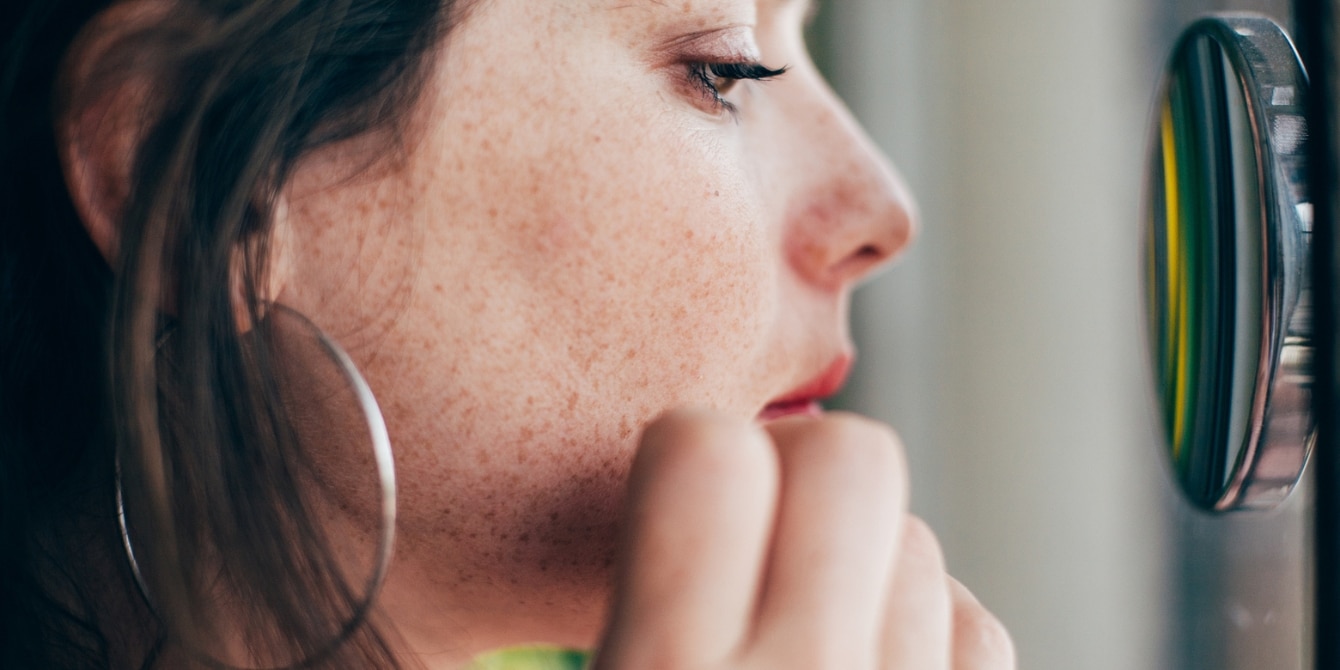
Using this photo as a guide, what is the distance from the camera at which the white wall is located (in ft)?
4.54

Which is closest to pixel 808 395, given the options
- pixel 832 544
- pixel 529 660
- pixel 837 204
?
pixel 837 204

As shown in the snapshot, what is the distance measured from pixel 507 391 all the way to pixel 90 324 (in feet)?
0.78

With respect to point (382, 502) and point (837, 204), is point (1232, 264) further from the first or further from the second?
point (382, 502)

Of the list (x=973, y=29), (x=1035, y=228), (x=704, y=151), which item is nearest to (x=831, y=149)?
(x=704, y=151)

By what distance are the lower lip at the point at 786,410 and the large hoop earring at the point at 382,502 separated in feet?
0.78

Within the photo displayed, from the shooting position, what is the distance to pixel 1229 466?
0.45 meters

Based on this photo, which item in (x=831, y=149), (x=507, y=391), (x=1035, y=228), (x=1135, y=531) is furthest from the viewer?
(x=1035, y=228)

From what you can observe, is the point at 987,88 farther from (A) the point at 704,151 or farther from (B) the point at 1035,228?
(A) the point at 704,151

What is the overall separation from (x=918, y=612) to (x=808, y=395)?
22 centimetres

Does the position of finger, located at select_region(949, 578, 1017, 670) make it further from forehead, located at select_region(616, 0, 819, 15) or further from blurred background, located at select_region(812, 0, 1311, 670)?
blurred background, located at select_region(812, 0, 1311, 670)

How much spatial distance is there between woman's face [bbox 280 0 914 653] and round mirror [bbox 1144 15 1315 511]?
0.71ft

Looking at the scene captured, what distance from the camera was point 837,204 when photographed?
0.61m

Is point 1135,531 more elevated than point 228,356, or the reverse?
point 228,356

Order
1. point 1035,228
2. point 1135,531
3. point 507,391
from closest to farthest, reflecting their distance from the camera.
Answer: point 507,391 → point 1135,531 → point 1035,228
